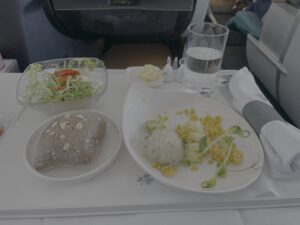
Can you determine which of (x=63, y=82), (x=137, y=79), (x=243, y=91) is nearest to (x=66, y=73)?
(x=63, y=82)

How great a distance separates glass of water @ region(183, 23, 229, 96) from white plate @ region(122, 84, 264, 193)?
80 mm

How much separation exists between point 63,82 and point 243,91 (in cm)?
45

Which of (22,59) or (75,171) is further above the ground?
(75,171)

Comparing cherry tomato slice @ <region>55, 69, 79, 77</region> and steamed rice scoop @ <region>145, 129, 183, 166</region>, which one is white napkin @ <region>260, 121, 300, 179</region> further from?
cherry tomato slice @ <region>55, 69, 79, 77</region>

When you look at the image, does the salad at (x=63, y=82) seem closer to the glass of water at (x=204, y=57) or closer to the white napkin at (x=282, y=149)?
the glass of water at (x=204, y=57)

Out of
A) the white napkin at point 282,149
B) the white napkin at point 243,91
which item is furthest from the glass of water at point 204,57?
the white napkin at point 282,149

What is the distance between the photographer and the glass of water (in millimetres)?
651

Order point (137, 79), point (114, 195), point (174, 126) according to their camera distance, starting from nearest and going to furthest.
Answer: point (114, 195) < point (174, 126) < point (137, 79)

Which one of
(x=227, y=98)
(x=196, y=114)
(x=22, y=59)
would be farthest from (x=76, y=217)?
(x=22, y=59)

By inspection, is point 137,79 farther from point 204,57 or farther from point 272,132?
point 272,132

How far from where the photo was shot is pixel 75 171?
1.54 feet

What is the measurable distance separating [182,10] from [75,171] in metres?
0.86

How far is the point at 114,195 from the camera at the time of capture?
1.44 feet

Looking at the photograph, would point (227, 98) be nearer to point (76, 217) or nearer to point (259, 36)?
point (76, 217)
